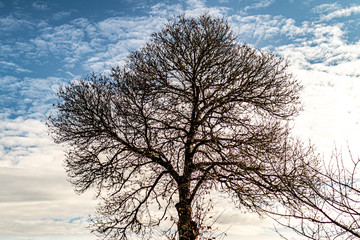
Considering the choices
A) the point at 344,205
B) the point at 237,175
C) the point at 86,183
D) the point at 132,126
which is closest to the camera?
the point at 344,205

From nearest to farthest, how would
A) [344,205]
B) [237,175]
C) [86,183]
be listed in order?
1. [344,205]
2. [237,175]
3. [86,183]

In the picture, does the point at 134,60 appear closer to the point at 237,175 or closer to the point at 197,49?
the point at 197,49

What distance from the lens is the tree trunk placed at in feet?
32.5

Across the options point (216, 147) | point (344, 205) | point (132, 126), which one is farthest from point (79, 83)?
point (344, 205)

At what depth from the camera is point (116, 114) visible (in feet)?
39.1

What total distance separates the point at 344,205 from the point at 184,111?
7985 millimetres

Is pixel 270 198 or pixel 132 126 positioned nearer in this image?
pixel 270 198

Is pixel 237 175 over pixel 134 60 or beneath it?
beneath

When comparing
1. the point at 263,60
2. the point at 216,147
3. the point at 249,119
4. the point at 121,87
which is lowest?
the point at 216,147

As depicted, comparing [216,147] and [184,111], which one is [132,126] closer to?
[184,111]

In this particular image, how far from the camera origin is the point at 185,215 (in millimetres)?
10703

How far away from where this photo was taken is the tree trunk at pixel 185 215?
9.90 metres

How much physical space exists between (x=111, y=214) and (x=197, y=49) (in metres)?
7.78

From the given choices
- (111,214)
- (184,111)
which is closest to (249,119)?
(184,111)
